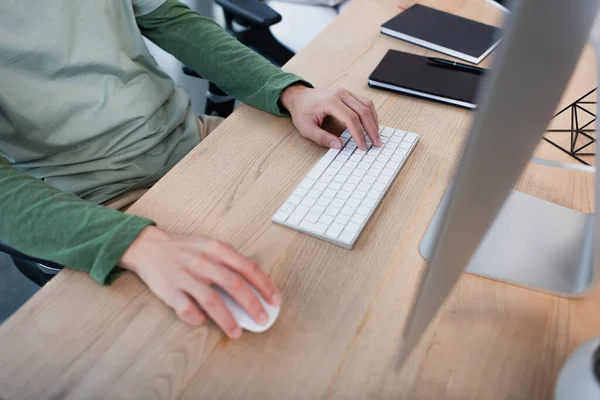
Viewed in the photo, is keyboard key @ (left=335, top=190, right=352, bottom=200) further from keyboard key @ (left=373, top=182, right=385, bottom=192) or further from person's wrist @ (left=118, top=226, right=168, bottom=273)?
person's wrist @ (left=118, top=226, right=168, bottom=273)

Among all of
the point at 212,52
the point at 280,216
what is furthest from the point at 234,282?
the point at 212,52

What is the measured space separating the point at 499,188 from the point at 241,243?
378 mm

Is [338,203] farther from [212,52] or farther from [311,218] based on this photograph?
[212,52]

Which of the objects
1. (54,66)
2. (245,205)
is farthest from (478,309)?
→ (54,66)

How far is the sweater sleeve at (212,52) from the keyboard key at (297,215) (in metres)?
0.27

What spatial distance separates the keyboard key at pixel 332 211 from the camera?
2.20 ft

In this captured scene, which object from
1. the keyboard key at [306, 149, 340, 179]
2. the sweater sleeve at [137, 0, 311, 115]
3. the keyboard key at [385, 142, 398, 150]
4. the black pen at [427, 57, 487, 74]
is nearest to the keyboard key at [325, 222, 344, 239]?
the keyboard key at [306, 149, 340, 179]

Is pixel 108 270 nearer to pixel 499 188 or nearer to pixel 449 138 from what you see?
pixel 499 188

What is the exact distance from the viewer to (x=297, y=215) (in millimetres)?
672

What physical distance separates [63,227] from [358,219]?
0.37m

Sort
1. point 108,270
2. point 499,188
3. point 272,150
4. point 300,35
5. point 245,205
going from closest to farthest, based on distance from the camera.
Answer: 1. point 499,188
2. point 108,270
3. point 245,205
4. point 272,150
5. point 300,35

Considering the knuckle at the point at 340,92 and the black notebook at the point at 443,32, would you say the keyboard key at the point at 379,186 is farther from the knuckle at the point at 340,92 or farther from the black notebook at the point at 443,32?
the black notebook at the point at 443,32

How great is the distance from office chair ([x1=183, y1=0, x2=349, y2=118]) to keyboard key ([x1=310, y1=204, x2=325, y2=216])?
56cm

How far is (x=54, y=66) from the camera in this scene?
809 millimetres
